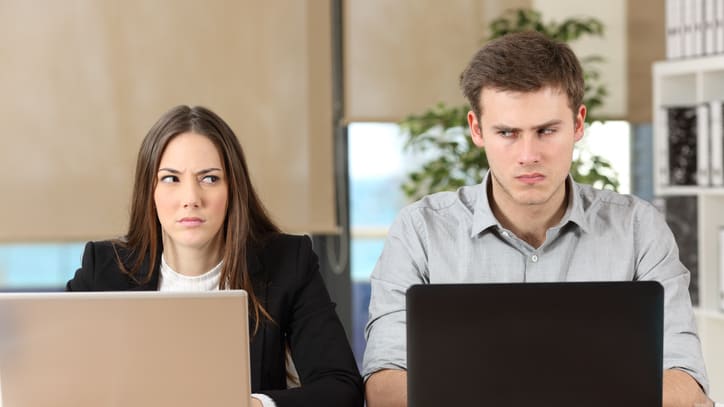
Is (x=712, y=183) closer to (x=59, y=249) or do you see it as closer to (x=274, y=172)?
(x=274, y=172)

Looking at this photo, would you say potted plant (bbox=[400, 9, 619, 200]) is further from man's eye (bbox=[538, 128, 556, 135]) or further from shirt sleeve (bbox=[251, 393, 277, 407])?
shirt sleeve (bbox=[251, 393, 277, 407])

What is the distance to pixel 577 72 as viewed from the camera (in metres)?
1.91

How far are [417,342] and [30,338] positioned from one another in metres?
0.56

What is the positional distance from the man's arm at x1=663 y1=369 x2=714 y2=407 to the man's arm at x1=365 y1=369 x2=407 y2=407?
1.54 ft

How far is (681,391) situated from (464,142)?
2405mm

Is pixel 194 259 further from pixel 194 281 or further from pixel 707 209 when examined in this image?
pixel 707 209

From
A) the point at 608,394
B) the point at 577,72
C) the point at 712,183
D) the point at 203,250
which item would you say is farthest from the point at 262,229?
the point at 712,183

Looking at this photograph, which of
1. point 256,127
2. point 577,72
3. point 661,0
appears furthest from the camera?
point 661,0

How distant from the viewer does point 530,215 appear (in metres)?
2.00

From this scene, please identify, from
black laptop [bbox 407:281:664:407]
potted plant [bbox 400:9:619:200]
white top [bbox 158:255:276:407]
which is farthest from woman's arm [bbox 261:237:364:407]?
potted plant [bbox 400:9:619:200]

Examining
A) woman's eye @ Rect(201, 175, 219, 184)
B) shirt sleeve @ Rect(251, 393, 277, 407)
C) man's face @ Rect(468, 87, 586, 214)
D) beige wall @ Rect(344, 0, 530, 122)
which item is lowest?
shirt sleeve @ Rect(251, 393, 277, 407)

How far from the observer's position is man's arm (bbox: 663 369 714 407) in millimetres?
1746

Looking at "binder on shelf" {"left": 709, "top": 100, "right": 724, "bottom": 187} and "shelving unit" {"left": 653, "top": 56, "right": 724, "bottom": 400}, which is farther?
"shelving unit" {"left": 653, "top": 56, "right": 724, "bottom": 400}

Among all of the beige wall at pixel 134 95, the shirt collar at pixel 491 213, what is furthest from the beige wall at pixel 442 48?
the shirt collar at pixel 491 213
